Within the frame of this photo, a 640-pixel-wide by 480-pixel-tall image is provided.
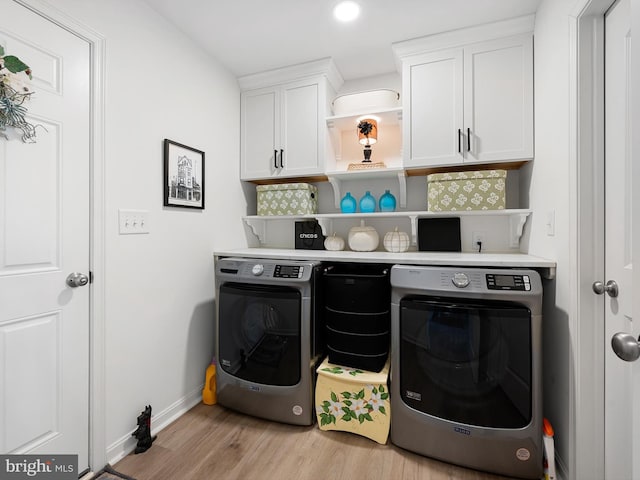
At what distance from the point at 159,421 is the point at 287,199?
67.1 inches

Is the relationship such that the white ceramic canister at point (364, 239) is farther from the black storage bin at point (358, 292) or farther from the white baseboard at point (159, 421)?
the white baseboard at point (159, 421)

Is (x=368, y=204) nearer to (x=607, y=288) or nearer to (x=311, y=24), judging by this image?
(x=311, y=24)

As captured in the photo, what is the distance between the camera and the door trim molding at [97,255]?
1.44 meters

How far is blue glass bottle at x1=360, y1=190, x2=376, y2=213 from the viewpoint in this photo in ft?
7.54

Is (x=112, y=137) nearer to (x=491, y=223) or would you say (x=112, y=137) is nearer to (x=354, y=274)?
(x=354, y=274)

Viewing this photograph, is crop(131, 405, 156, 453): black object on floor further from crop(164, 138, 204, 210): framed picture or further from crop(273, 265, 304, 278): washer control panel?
crop(164, 138, 204, 210): framed picture

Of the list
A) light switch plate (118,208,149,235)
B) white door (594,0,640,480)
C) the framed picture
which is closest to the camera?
white door (594,0,640,480)

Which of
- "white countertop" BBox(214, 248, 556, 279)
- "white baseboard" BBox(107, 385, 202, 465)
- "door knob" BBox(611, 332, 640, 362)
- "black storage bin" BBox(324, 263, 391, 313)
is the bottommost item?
"white baseboard" BBox(107, 385, 202, 465)

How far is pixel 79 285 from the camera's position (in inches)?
54.6

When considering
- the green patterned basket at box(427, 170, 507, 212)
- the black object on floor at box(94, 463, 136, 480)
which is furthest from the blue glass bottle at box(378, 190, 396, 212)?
the black object on floor at box(94, 463, 136, 480)

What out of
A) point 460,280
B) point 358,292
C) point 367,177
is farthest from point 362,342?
point 367,177

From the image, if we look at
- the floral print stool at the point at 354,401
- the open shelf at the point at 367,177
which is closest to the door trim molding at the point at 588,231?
the floral print stool at the point at 354,401

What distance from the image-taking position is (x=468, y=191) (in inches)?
77.0

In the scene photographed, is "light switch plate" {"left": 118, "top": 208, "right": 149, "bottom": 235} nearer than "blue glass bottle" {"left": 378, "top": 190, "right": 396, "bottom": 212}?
Yes
